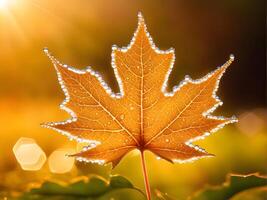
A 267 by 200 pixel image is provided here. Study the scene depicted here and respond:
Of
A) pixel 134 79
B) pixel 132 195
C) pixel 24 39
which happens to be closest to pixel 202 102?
pixel 134 79

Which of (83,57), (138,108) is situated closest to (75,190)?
(138,108)

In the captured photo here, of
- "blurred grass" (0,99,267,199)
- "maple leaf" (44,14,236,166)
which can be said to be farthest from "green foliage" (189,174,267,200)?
"blurred grass" (0,99,267,199)

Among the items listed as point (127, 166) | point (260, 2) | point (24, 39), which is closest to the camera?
point (127, 166)

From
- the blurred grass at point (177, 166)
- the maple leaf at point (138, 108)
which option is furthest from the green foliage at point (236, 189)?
the blurred grass at point (177, 166)

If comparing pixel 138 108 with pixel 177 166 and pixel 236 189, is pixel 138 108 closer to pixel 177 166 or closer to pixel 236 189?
pixel 236 189

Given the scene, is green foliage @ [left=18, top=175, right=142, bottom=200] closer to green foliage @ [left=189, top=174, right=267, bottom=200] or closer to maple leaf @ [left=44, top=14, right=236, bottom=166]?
maple leaf @ [left=44, top=14, right=236, bottom=166]

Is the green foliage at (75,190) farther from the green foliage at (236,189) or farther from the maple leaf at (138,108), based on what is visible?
the green foliage at (236,189)

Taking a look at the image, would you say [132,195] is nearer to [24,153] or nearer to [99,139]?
[99,139]
